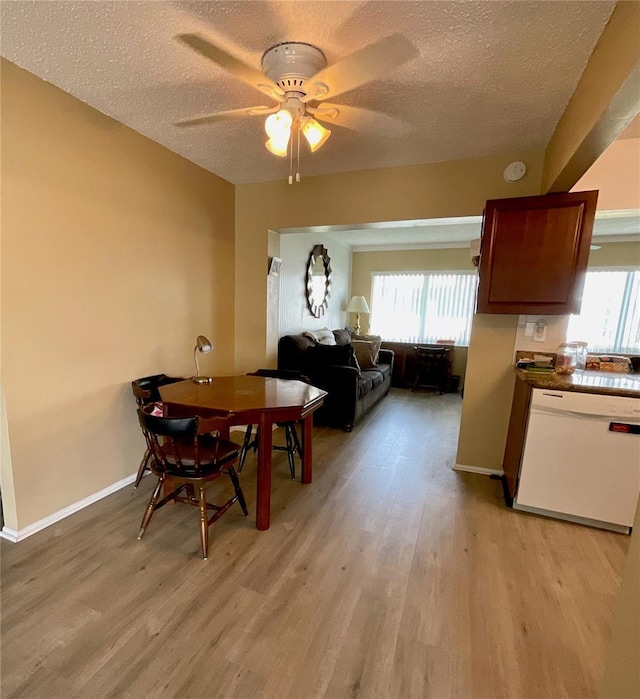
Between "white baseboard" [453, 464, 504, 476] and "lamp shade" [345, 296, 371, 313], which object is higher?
"lamp shade" [345, 296, 371, 313]

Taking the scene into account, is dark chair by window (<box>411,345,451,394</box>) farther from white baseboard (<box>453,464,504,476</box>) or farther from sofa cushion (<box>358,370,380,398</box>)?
white baseboard (<box>453,464,504,476</box>)

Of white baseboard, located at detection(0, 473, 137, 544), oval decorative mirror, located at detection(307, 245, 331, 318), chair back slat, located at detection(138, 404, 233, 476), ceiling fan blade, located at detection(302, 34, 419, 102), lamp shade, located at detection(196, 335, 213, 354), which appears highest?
ceiling fan blade, located at detection(302, 34, 419, 102)

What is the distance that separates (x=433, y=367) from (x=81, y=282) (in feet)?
16.6

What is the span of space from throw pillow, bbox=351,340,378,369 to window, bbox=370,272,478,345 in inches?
59.6

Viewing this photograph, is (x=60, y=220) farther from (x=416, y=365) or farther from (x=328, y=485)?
(x=416, y=365)

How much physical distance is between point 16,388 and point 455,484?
9.90 feet

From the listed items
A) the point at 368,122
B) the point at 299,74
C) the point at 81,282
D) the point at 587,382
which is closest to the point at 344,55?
the point at 299,74

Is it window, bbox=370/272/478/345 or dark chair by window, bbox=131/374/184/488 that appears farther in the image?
window, bbox=370/272/478/345

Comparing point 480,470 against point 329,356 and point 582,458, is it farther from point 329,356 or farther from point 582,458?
point 329,356

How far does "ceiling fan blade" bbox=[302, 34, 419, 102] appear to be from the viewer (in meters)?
1.21

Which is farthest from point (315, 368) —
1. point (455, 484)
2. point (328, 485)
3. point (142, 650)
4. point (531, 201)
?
point (142, 650)

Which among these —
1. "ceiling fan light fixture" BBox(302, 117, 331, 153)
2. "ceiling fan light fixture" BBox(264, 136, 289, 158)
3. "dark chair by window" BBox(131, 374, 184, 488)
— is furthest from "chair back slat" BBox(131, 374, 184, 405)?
"ceiling fan light fixture" BBox(302, 117, 331, 153)

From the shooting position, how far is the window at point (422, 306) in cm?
611

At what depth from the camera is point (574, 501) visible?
7.34 ft
